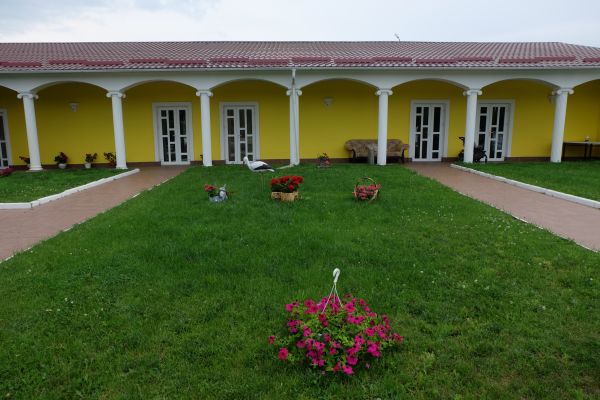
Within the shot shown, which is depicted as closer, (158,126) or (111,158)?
(111,158)

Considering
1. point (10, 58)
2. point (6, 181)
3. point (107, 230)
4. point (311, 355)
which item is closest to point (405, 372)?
point (311, 355)

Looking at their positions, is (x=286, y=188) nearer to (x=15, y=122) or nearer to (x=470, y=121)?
(x=470, y=121)

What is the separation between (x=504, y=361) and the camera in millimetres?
3047

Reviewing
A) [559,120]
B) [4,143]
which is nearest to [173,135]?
[4,143]

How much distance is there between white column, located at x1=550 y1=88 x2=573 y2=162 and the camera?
1436cm

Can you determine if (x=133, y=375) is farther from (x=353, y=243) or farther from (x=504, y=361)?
(x=353, y=243)

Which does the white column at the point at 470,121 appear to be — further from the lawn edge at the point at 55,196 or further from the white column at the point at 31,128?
the white column at the point at 31,128

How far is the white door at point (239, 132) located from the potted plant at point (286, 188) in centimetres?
817

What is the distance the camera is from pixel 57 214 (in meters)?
7.78

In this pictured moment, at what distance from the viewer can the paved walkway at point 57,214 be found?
6.16 metres

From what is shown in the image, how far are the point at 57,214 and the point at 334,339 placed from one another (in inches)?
260

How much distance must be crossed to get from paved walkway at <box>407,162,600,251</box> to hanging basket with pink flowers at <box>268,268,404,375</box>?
3.69 m

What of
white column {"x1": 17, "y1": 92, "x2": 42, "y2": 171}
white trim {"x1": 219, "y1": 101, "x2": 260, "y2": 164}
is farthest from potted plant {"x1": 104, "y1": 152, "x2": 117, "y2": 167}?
white trim {"x1": 219, "y1": 101, "x2": 260, "y2": 164}

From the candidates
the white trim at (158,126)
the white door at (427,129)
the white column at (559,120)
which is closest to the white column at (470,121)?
the white door at (427,129)
